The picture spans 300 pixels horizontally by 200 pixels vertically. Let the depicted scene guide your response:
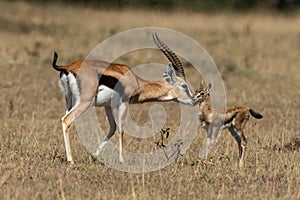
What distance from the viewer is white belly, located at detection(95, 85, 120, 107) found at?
8.01m

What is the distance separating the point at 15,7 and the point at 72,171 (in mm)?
17325

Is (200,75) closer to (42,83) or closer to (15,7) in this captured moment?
(42,83)

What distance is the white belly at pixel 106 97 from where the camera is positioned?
8008 millimetres

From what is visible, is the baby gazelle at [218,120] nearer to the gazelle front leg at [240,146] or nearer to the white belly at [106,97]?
the gazelle front leg at [240,146]

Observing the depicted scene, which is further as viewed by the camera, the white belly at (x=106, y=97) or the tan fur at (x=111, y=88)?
the white belly at (x=106, y=97)

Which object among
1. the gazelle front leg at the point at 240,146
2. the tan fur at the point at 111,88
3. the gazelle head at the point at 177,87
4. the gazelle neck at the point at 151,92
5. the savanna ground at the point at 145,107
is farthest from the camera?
the gazelle head at the point at 177,87

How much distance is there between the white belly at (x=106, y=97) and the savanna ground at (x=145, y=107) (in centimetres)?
60

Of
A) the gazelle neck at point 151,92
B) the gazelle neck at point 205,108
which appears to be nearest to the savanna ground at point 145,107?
the gazelle neck at point 205,108

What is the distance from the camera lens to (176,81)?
877cm

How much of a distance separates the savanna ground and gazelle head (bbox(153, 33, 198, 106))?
2.07 ft

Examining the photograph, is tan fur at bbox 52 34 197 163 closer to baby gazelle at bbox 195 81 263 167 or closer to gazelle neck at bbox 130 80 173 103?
gazelle neck at bbox 130 80 173 103

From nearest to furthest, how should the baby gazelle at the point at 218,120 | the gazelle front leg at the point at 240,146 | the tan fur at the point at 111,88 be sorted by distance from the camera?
the gazelle front leg at the point at 240,146
the tan fur at the point at 111,88
the baby gazelle at the point at 218,120

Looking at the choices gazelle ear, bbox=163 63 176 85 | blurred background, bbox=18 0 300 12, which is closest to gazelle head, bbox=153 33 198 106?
gazelle ear, bbox=163 63 176 85

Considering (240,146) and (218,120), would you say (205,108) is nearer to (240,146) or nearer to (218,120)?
(218,120)
